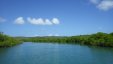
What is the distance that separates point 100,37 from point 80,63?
4559cm

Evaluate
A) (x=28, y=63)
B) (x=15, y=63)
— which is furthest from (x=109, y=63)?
(x=15, y=63)

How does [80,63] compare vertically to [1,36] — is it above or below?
below

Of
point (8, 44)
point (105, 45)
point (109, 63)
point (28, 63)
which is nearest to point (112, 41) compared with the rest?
point (105, 45)

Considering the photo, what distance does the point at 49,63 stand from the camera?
25125 millimetres

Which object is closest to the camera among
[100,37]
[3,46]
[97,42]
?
[3,46]

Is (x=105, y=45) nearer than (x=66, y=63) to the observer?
No

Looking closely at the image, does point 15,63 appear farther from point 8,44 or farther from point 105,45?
point 105,45

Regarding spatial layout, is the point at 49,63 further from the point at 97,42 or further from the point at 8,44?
the point at 97,42

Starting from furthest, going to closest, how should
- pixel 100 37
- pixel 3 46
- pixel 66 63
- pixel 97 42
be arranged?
1. pixel 100 37
2. pixel 97 42
3. pixel 3 46
4. pixel 66 63

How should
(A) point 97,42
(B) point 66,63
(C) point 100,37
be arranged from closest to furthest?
1. (B) point 66,63
2. (A) point 97,42
3. (C) point 100,37

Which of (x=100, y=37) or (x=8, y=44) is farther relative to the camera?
(x=100, y=37)

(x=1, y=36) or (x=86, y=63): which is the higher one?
(x=1, y=36)

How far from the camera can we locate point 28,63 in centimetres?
2519

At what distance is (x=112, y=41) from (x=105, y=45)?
Result: 2.77 metres
